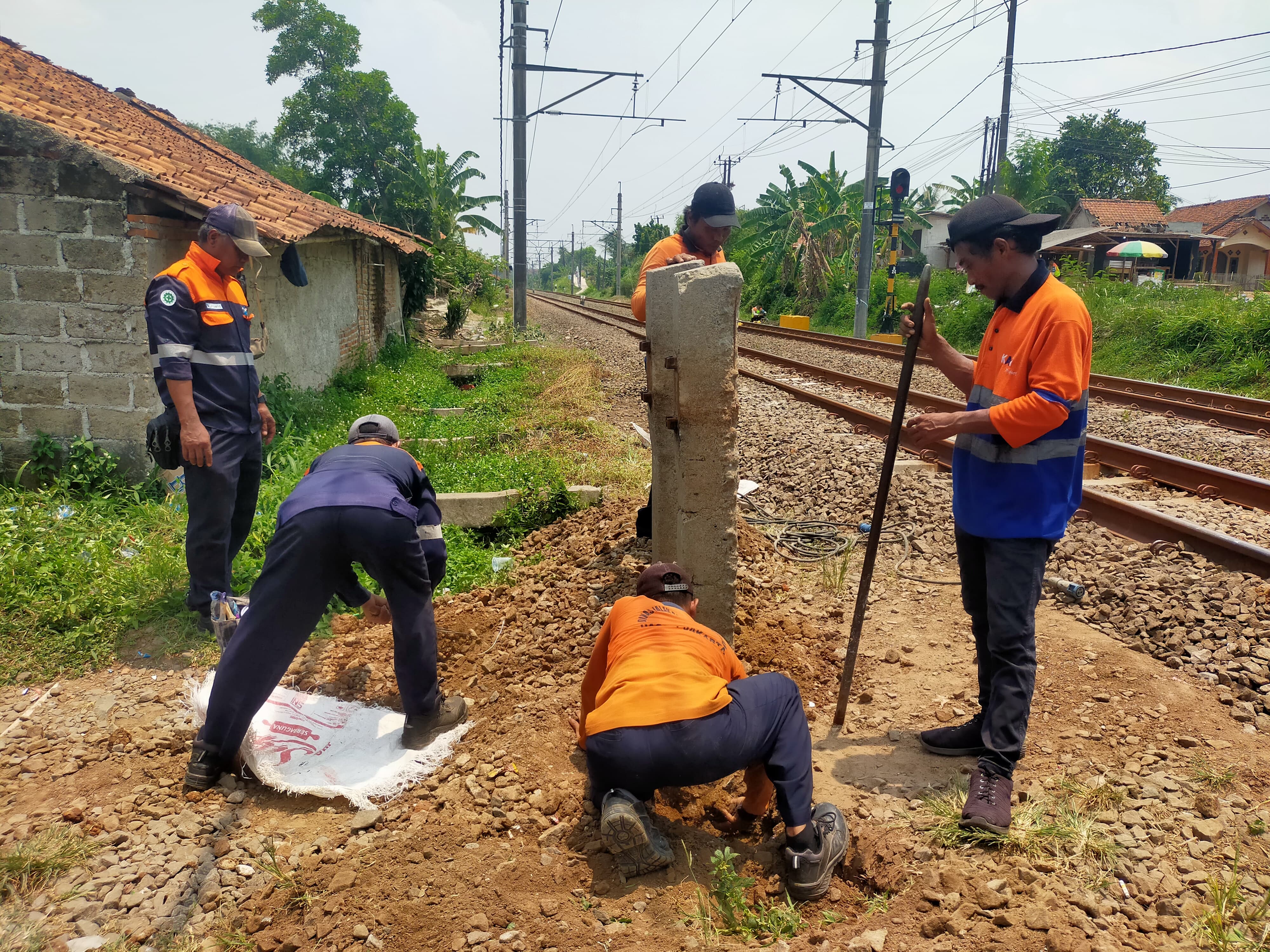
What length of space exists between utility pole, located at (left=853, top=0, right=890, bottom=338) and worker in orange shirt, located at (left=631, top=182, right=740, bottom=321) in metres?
15.3

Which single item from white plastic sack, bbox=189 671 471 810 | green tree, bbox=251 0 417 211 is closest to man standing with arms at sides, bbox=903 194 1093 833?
white plastic sack, bbox=189 671 471 810

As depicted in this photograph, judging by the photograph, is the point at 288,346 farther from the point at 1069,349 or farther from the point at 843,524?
the point at 1069,349

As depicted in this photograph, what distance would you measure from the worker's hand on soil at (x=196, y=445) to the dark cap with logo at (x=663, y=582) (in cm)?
244

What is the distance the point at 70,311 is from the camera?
5.91 metres

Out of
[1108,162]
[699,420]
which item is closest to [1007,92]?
[699,420]

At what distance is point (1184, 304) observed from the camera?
15.6m

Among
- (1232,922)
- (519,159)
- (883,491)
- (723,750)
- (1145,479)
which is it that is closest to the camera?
(1232,922)

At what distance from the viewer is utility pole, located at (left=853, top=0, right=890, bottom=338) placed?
57.5ft

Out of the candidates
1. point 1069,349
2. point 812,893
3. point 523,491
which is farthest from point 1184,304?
point 812,893

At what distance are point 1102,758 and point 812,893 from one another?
1396 millimetres

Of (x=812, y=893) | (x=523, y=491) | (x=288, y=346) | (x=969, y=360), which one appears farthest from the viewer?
(x=288, y=346)

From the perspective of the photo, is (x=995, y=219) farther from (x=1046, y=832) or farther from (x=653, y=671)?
(x=1046, y=832)

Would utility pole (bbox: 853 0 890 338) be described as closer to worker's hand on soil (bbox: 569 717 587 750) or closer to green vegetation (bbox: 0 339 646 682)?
green vegetation (bbox: 0 339 646 682)

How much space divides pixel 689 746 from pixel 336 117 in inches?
1422
